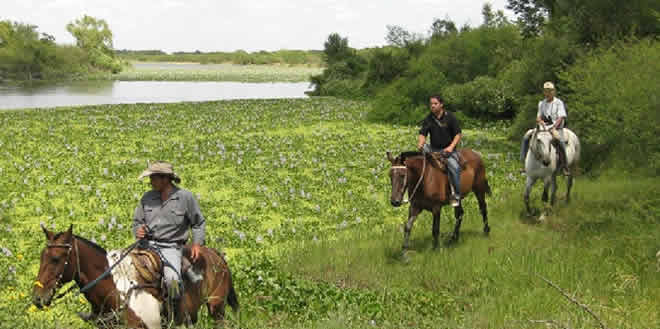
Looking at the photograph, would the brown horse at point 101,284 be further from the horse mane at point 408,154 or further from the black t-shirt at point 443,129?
the black t-shirt at point 443,129

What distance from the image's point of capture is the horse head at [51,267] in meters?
4.86

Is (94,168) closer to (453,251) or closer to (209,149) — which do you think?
(209,149)

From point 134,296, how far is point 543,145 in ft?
30.3

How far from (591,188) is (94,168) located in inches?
567

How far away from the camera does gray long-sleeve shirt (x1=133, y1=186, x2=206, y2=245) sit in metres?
5.72

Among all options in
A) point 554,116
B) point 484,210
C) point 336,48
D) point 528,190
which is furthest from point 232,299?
point 336,48

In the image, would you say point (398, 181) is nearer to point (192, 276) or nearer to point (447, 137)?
point (447, 137)

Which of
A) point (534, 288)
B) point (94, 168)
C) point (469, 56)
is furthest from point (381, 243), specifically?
point (469, 56)

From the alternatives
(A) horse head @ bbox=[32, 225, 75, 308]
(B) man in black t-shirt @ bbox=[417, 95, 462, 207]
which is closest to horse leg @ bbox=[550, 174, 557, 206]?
(B) man in black t-shirt @ bbox=[417, 95, 462, 207]

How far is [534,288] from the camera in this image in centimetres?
725

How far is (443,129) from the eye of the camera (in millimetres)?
9750

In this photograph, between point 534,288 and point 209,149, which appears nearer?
point 534,288

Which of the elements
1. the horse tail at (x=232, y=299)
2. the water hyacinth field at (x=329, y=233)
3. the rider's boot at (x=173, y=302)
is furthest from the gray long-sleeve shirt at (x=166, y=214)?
the water hyacinth field at (x=329, y=233)

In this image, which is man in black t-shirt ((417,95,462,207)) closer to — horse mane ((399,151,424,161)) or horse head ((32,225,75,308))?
horse mane ((399,151,424,161))
